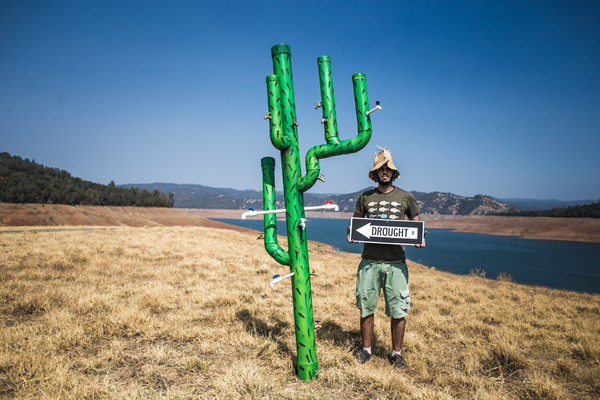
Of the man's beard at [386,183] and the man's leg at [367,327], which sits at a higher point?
the man's beard at [386,183]

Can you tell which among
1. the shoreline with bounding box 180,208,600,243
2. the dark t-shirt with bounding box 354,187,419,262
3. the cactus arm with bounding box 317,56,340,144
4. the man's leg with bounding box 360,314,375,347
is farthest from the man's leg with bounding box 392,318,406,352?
the shoreline with bounding box 180,208,600,243

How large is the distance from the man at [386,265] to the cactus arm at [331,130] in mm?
699

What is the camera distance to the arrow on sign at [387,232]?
3248 millimetres

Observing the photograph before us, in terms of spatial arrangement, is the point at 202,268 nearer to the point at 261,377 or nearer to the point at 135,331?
the point at 135,331

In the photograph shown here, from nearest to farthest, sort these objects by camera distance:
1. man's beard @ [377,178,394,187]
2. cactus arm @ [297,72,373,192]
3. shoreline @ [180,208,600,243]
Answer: cactus arm @ [297,72,373,192], man's beard @ [377,178,394,187], shoreline @ [180,208,600,243]

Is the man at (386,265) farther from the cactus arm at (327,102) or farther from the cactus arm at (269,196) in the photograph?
the cactus arm at (269,196)

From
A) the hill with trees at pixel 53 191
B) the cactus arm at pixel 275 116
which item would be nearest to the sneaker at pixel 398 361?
the cactus arm at pixel 275 116

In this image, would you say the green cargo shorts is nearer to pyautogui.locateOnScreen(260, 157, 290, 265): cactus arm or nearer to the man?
the man

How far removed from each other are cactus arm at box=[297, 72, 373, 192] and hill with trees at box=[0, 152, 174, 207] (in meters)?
63.5

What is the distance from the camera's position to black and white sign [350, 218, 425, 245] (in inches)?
127

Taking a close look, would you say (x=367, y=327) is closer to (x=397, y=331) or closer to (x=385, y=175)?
(x=397, y=331)

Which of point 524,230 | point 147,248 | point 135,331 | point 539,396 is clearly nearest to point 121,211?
point 147,248

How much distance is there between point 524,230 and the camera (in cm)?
9588

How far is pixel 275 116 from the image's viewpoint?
3.23 metres
